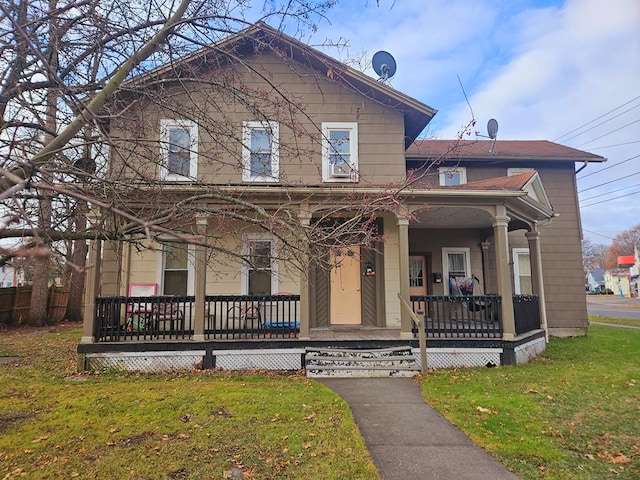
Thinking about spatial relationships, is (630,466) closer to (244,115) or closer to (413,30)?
(413,30)

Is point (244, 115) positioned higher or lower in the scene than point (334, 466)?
higher

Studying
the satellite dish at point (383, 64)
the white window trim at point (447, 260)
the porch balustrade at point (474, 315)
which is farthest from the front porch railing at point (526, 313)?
the satellite dish at point (383, 64)

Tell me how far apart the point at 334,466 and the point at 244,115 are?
8.12 metres

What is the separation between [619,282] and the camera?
62969mm

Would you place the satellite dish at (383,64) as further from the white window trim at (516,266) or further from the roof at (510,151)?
the white window trim at (516,266)

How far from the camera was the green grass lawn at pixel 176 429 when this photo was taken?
147 inches

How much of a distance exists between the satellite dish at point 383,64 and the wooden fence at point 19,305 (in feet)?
55.0

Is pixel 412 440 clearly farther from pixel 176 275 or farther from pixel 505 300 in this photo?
pixel 176 275

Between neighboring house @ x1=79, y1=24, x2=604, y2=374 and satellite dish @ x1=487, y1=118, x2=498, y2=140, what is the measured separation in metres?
0.58

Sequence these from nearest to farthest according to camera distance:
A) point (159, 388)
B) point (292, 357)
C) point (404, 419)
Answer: point (404, 419) < point (159, 388) < point (292, 357)

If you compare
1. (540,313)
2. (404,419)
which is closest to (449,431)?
(404,419)

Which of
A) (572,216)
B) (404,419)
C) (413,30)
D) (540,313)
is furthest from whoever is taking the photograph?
(572,216)

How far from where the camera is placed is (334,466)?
3738 millimetres

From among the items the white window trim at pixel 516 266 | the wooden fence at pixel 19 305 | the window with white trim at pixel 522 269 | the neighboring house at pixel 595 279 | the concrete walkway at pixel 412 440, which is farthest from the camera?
the neighboring house at pixel 595 279
